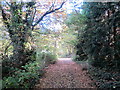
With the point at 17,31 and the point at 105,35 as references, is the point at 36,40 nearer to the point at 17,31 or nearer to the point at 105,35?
the point at 17,31

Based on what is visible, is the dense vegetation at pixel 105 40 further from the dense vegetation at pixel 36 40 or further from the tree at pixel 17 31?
the tree at pixel 17 31

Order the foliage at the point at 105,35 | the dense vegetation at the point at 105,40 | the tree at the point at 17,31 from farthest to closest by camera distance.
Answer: the tree at the point at 17,31 < the foliage at the point at 105,35 < the dense vegetation at the point at 105,40

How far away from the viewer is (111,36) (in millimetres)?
5223

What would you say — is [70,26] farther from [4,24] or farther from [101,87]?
[101,87]

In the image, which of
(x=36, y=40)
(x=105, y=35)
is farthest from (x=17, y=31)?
(x=105, y=35)

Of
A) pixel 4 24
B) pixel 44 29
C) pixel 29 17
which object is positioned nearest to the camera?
→ pixel 4 24

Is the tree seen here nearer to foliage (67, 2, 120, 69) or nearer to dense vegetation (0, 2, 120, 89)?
dense vegetation (0, 2, 120, 89)

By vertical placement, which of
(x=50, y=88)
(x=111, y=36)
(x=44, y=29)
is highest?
(x=44, y=29)

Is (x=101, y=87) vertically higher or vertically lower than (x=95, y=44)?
lower

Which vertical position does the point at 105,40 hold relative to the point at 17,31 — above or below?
below

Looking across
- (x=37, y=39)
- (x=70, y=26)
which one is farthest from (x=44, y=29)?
(x=70, y=26)

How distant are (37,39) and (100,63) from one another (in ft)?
13.8

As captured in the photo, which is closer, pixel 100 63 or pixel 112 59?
pixel 112 59

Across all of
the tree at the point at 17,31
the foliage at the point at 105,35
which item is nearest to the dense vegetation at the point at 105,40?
the foliage at the point at 105,35
